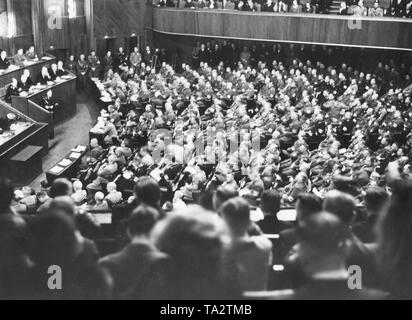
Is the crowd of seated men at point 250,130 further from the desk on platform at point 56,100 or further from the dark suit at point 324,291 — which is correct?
the dark suit at point 324,291

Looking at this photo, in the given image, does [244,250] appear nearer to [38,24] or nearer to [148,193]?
[148,193]

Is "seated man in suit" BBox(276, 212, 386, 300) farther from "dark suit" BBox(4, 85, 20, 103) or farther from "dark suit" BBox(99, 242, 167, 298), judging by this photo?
"dark suit" BBox(4, 85, 20, 103)

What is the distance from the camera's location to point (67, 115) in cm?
1526

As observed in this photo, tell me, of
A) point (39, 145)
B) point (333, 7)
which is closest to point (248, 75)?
point (333, 7)

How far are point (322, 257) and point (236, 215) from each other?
1.78ft

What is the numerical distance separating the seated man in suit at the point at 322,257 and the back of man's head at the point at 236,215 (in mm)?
328

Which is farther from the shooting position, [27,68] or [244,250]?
[27,68]

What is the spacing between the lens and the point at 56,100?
14.6 m

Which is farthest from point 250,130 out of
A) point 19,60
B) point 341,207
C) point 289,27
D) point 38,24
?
point 341,207

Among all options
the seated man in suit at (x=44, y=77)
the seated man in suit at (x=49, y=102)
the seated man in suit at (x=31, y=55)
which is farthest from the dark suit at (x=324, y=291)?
the seated man in suit at (x=31, y=55)

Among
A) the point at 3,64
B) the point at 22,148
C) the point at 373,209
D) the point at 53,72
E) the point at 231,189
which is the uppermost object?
the point at 231,189

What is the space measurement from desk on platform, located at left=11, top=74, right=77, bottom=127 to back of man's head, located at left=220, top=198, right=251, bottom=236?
10282 mm

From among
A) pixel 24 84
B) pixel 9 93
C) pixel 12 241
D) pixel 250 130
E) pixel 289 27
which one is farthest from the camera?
pixel 289 27
